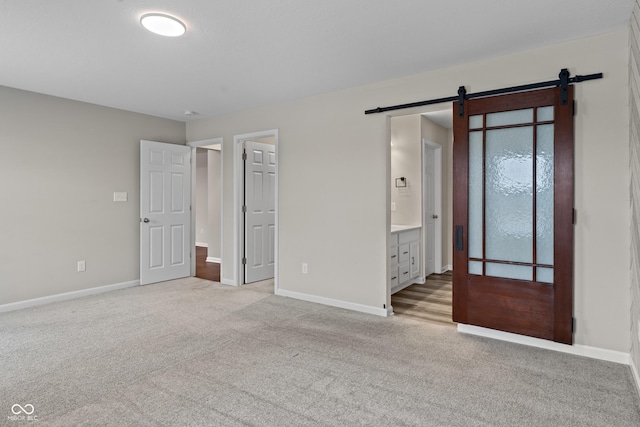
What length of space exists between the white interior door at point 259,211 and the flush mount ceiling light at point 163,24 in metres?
2.60

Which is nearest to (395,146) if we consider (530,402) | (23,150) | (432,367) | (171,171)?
(171,171)

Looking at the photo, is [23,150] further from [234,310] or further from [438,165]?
[438,165]

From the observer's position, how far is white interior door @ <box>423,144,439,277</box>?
5780mm

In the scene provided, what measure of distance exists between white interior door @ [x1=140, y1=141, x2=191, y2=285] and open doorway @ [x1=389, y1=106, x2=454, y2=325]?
10.3 ft

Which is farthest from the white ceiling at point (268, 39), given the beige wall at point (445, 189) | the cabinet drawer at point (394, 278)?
the beige wall at point (445, 189)

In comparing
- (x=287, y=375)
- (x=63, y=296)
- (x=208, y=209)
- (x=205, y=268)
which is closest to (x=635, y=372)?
(x=287, y=375)

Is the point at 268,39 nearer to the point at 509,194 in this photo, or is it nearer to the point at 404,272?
the point at 509,194

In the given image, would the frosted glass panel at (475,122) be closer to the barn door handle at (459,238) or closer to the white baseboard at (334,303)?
the barn door handle at (459,238)

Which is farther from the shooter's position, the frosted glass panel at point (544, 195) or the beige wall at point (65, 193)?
the beige wall at point (65, 193)

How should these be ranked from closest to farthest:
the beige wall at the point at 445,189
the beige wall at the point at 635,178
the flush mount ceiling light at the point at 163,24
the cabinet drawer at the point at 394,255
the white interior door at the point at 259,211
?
the beige wall at the point at 635,178 → the flush mount ceiling light at the point at 163,24 → the cabinet drawer at the point at 394,255 → the white interior door at the point at 259,211 → the beige wall at the point at 445,189

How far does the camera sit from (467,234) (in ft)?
10.9

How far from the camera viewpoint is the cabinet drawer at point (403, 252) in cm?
488

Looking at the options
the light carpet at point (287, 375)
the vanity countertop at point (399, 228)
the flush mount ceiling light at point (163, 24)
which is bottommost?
the light carpet at point (287, 375)

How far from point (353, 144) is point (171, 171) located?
9.57ft
